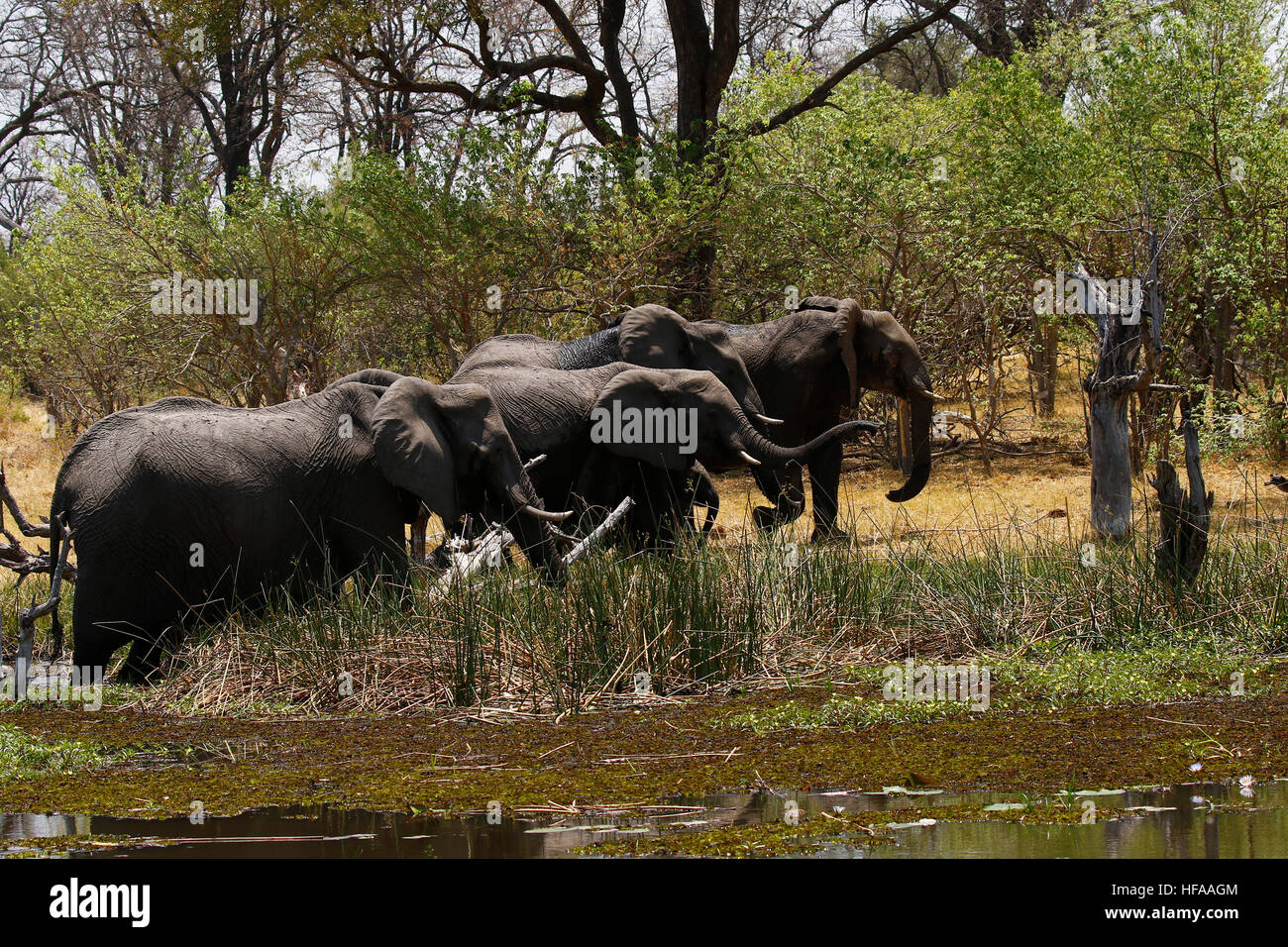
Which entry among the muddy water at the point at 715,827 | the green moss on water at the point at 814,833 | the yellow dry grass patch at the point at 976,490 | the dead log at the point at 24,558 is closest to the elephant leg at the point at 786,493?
the yellow dry grass patch at the point at 976,490

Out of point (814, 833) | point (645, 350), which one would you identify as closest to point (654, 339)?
point (645, 350)

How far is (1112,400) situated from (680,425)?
11.6 ft

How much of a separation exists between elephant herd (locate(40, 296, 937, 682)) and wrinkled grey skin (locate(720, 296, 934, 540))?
0.47 feet

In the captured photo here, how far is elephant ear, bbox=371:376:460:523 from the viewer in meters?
10.4

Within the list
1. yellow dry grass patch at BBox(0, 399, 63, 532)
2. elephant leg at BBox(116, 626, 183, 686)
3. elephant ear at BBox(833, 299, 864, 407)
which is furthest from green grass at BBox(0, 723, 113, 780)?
elephant ear at BBox(833, 299, 864, 407)

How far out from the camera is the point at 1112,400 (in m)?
12.3

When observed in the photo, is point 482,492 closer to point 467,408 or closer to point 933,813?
point 467,408

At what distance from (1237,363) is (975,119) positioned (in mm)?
4872

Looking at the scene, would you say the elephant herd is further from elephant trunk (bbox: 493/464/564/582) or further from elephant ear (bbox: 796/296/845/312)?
elephant ear (bbox: 796/296/845/312)

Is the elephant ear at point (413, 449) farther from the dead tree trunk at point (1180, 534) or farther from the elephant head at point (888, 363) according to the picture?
the elephant head at point (888, 363)

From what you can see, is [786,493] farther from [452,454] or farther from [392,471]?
[392,471]

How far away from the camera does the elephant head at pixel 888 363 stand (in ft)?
52.2

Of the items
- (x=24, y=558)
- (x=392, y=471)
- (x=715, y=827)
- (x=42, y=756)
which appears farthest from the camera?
(x=24, y=558)
